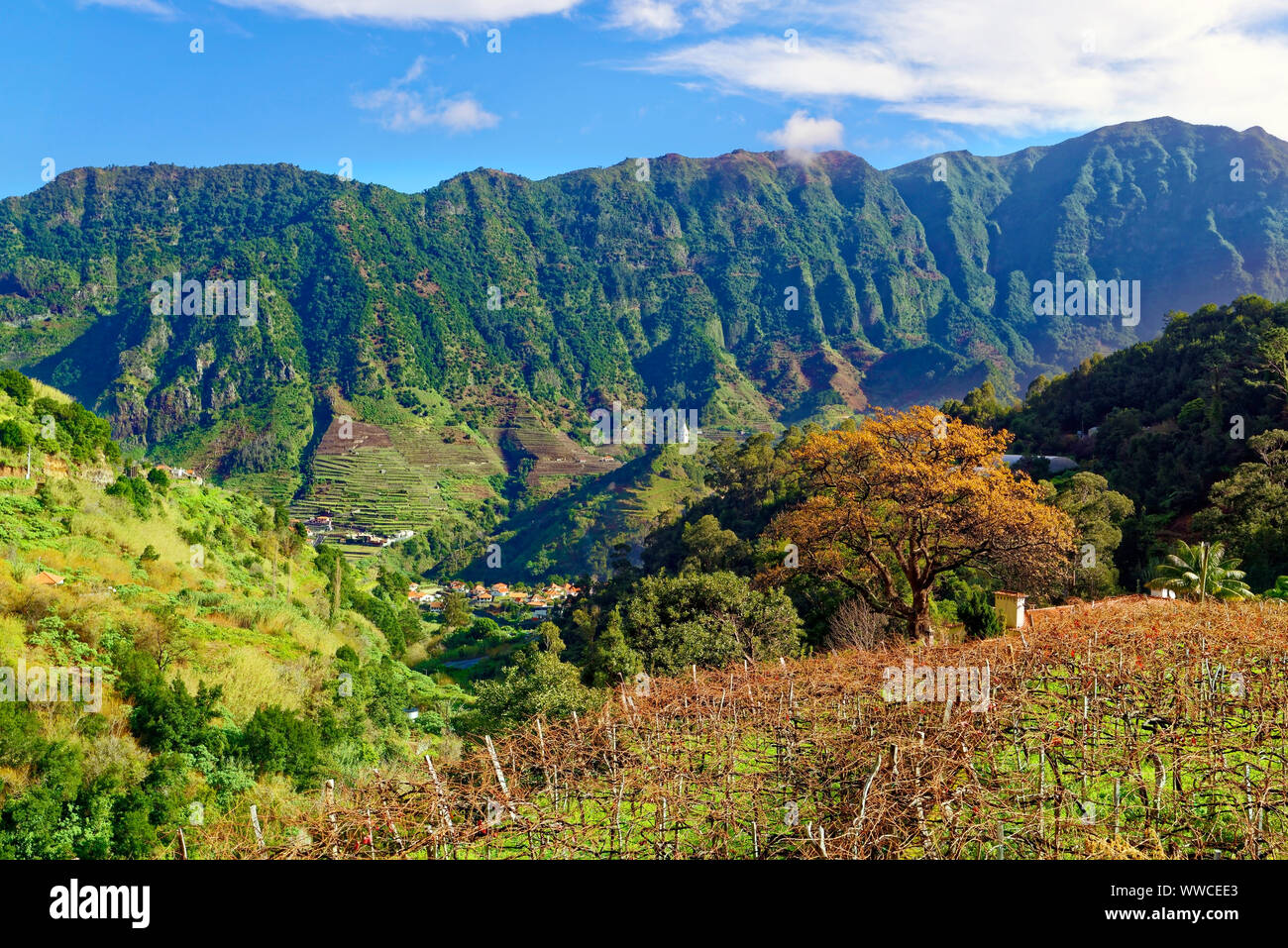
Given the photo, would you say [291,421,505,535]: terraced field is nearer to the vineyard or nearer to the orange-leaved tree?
the orange-leaved tree

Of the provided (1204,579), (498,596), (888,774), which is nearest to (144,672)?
(888,774)

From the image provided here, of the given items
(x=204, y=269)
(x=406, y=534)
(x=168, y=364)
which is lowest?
(x=406, y=534)

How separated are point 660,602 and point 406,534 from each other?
8952cm

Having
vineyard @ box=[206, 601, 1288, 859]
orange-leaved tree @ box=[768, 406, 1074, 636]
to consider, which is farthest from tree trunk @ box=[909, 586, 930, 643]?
vineyard @ box=[206, 601, 1288, 859]

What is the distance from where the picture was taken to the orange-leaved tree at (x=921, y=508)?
1495cm

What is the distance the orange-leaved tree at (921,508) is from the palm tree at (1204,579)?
438cm

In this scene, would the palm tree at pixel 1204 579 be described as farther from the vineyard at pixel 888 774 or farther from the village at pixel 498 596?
the village at pixel 498 596

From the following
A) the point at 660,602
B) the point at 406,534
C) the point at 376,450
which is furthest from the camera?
the point at 376,450

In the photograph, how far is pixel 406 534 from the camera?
339 feet

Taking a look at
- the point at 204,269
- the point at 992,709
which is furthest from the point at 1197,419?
the point at 204,269

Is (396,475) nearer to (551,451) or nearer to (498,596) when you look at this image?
(551,451)

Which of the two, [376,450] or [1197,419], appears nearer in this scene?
[1197,419]

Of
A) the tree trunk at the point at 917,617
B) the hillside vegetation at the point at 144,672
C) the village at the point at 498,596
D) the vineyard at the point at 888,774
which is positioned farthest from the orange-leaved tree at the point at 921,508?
the village at the point at 498,596
